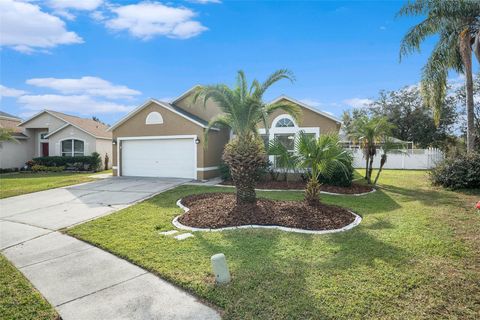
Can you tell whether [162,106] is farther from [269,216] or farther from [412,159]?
[412,159]

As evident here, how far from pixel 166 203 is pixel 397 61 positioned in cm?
1465

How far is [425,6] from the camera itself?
574 inches

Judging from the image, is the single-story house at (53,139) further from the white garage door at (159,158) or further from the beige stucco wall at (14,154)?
the white garage door at (159,158)

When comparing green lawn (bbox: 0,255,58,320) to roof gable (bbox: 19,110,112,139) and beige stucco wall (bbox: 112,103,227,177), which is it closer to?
beige stucco wall (bbox: 112,103,227,177)

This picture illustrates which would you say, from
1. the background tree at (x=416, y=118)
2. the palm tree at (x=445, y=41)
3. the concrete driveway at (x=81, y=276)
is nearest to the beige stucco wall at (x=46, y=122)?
the concrete driveway at (x=81, y=276)

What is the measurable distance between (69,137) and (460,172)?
27.7 meters

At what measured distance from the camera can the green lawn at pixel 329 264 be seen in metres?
3.63

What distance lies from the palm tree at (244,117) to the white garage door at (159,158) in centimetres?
833

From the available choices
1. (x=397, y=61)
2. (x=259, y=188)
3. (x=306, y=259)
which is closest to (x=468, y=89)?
(x=397, y=61)

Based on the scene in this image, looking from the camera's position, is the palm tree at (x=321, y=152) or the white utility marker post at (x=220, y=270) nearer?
the white utility marker post at (x=220, y=270)

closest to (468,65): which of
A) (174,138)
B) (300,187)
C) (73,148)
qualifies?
(300,187)

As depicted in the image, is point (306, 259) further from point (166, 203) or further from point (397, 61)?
point (397, 61)

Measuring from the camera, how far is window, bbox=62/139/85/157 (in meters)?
24.8

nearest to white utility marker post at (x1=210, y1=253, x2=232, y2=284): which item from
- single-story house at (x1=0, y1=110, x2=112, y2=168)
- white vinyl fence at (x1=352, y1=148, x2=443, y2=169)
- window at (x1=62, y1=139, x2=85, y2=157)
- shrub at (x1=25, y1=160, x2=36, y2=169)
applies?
single-story house at (x1=0, y1=110, x2=112, y2=168)
